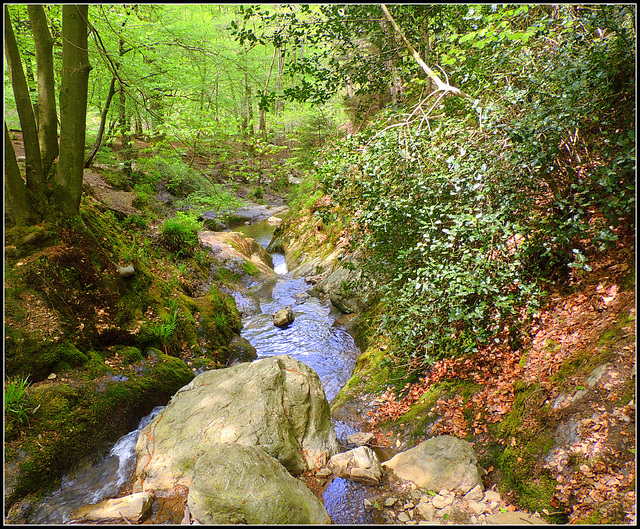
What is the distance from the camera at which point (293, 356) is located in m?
7.59

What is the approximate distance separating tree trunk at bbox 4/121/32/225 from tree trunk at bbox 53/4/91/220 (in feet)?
1.41

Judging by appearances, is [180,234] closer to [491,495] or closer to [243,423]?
[243,423]

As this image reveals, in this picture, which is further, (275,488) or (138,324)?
(138,324)

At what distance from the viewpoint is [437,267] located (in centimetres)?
370

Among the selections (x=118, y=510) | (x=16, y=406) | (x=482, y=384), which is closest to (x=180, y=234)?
(x=16, y=406)

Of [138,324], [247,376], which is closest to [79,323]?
[138,324]

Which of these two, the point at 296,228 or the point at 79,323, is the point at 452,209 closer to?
the point at 79,323

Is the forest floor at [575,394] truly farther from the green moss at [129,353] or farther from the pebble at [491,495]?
the green moss at [129,353]

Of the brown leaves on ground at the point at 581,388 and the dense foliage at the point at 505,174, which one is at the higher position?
the dense foliage at the point at 505,174

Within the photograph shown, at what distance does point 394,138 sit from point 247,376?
363 centimetres

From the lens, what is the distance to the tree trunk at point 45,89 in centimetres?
479

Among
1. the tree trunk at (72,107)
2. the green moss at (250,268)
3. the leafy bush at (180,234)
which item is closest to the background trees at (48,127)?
the tree trunk at (72,107)

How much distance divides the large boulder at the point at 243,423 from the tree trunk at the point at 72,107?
350 cm

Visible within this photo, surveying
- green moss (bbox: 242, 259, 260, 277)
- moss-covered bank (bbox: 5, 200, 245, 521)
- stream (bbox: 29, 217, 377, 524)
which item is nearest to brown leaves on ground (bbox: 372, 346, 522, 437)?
stream (bbox: 29, 217, 377, 524)
